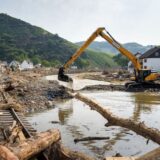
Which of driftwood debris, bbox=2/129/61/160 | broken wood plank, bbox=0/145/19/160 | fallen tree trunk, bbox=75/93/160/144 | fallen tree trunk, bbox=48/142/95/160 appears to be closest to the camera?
broken wood plank, bbox=0/145/19/160

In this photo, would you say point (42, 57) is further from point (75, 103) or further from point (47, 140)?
point (47, 140)

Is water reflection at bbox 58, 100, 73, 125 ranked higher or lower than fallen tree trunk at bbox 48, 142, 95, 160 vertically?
lower

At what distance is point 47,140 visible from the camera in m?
8.99

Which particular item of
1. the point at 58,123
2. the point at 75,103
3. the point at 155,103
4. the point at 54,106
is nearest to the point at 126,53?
the point at 155,103

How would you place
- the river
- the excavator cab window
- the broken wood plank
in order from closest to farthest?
the broken wood plank < the river < the excavator cab window

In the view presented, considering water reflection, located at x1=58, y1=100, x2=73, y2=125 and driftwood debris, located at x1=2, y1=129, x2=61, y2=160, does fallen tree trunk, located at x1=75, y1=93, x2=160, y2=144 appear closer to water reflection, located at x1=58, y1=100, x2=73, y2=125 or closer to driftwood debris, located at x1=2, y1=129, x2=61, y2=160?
driftwood debris, located at x1=2, y1=129, x2=61, y2=160

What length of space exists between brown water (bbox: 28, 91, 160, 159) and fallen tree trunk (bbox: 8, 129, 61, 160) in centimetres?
357

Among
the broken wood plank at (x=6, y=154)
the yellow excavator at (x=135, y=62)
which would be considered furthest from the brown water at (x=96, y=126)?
the yellow excavator at (x=135, y=62)

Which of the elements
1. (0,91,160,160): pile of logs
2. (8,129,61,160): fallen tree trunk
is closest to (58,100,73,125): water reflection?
(0,91,160,160): pile of logs

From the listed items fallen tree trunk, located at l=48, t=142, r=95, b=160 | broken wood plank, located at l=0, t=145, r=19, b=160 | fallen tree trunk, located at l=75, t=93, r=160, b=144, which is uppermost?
broken wood plank, located at l=0, t=145, r=19, b=160

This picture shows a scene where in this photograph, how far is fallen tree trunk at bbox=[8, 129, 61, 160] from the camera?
7883 millimetres

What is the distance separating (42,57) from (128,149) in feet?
607

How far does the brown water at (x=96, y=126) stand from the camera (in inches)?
533

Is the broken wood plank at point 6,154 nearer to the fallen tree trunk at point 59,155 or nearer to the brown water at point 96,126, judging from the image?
the fallen tree trunk at point 59,155
